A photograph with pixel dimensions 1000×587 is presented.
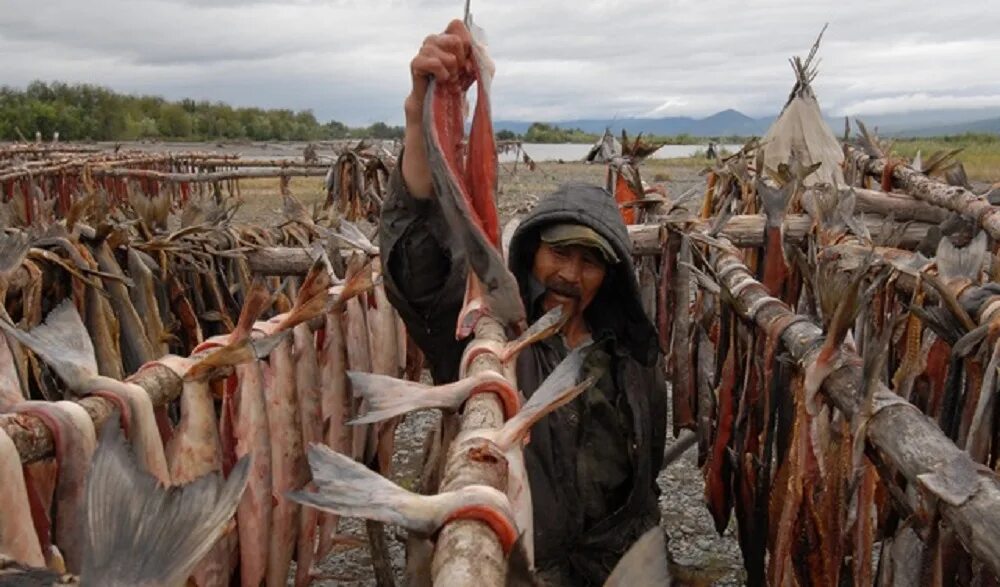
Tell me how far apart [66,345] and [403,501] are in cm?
116

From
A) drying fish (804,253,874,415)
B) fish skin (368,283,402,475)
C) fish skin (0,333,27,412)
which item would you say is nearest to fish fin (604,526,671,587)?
drying fish (804,253,874,415)

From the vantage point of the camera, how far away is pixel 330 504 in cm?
89

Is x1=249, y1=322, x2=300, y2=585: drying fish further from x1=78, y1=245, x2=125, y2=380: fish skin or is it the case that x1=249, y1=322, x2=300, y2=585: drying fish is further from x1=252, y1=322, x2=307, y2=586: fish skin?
x1=78, y1=245, x2=125, y2=380: fish skin

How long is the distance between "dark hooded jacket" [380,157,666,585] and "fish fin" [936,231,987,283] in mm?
937

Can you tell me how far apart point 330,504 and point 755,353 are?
2.21m

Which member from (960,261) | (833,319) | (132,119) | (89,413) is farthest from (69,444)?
(132,119)

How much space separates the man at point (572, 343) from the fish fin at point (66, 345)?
102 cm

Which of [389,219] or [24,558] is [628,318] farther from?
[24,558]

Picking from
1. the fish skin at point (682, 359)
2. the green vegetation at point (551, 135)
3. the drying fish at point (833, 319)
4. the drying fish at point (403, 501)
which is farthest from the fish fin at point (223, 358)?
the green vegetation at point (551, 135)

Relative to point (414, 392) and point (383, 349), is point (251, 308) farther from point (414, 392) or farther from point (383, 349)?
point (383, 349)

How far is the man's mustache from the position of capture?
8.57 feet

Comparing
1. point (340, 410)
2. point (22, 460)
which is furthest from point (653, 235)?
point (22, 460)

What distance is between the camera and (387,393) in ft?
4.50

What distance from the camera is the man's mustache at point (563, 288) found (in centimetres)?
261
